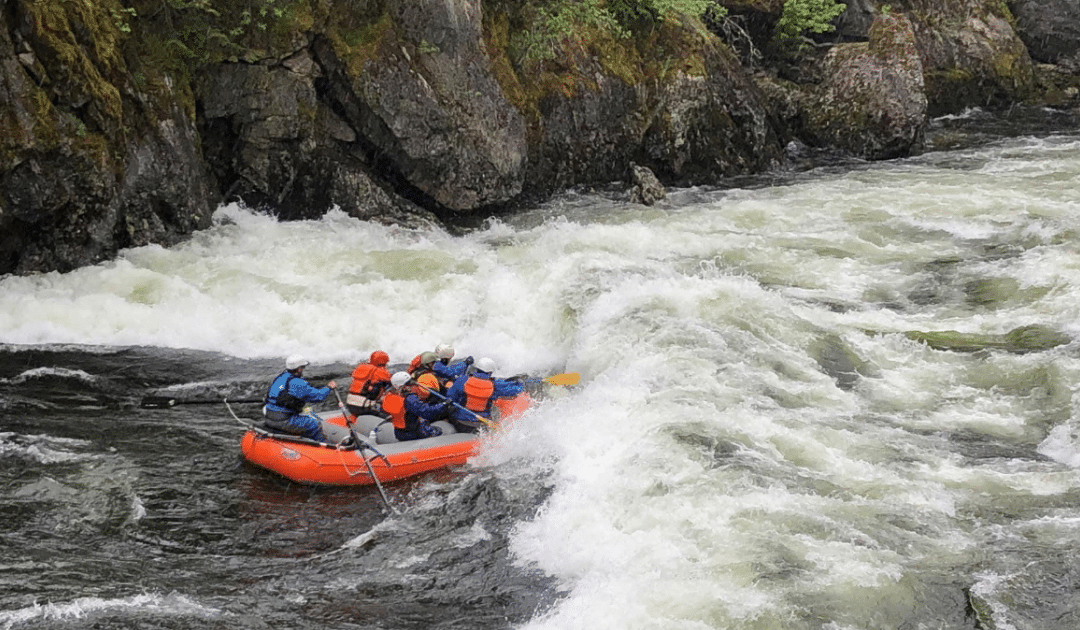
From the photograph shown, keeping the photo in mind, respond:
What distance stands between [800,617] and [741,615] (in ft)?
1.21

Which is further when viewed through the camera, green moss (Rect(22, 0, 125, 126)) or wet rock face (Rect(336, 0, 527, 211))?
wet rock face (Rect(336, 0, 527, 211))

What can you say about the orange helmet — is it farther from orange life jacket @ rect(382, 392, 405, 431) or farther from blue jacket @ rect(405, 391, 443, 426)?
orange life jacket @ rect(382, 392, 405, 431)

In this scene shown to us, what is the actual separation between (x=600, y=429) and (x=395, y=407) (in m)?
1.91

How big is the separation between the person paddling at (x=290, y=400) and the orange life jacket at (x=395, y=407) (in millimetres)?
570

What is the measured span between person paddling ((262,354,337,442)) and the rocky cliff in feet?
15.9

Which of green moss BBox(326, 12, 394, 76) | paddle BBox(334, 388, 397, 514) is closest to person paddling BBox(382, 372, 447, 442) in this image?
paddle BBox(334, 388, 397, 514)

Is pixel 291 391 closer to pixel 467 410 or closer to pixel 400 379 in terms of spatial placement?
pixel 400 379

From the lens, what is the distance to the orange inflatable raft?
27.0 ft

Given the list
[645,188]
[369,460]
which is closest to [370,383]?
[369,460]

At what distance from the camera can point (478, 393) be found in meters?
8.90

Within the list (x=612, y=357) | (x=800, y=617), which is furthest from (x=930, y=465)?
(x=612, y=357)

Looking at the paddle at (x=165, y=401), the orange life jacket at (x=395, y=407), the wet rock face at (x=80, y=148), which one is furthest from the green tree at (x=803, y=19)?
the paddle at (x=165, y=401)

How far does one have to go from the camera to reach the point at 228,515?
7496 millimetres

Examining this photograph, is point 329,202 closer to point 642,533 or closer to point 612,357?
point 612,357
